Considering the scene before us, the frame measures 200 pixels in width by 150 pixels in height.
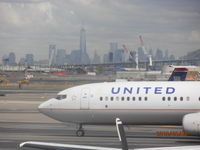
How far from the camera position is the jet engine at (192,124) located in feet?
86.5

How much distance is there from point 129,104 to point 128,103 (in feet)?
0.30

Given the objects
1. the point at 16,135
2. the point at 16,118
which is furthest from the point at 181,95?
the point at 16,118

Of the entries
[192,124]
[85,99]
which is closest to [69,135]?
[85,99]

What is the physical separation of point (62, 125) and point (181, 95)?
37.5 feet

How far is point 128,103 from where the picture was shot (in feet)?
94.8

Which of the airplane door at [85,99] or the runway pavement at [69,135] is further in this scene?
the airplane door at [85,99]

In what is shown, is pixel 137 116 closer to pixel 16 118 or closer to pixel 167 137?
pixel 167 137

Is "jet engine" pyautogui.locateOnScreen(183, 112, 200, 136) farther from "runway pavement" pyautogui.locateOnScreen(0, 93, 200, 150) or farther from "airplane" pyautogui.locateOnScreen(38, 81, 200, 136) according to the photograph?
"runway pavement" pyautogui.locateOnScreen(0, 93, 200, 150)

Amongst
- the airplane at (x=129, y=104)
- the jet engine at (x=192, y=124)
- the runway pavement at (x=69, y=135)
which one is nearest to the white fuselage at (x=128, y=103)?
the airplane at (x=129, y=104)

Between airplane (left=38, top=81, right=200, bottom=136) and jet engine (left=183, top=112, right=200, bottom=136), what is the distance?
12.9 inches

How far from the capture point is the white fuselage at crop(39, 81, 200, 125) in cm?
2834

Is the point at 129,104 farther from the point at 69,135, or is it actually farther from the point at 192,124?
the point at 69,135

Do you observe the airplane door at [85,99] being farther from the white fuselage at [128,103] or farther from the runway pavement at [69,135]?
the runway pavement at [69,135]

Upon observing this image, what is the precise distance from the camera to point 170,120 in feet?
93.2
